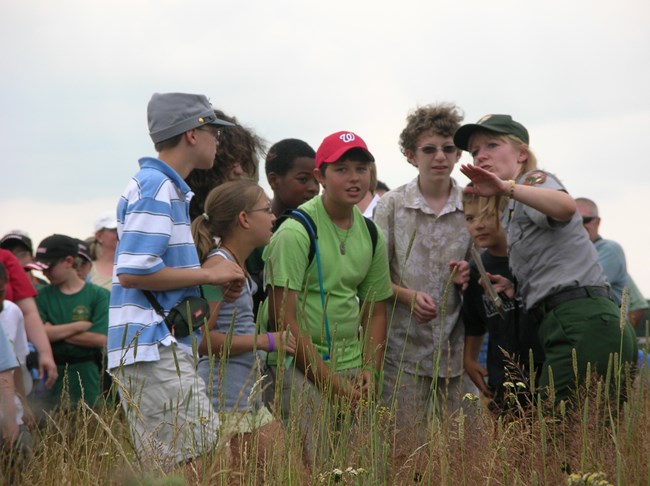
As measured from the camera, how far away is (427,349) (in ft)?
18.4

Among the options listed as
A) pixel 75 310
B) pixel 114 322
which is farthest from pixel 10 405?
pixel 75 310

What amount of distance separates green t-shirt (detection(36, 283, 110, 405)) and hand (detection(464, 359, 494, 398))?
2.82 m

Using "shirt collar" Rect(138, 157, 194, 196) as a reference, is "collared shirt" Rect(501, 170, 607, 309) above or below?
below

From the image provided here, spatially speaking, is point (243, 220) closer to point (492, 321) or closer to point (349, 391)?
point (492, 321)

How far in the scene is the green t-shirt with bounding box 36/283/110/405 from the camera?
23.1 ft

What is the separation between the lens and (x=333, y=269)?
16.4 feet

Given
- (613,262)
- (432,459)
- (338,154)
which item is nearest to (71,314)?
(338,154)

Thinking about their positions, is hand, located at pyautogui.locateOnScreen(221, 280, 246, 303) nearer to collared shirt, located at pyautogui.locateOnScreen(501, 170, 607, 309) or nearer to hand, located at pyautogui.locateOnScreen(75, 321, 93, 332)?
collared shirt, located at pyautogui.locateOnScreen(501, 170, 607, 309)

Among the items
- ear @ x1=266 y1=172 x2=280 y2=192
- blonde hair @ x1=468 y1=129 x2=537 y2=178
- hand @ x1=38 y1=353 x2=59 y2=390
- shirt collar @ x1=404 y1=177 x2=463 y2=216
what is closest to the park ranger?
blonde hair @ x1=468 y1=129 x2=537 y2=178

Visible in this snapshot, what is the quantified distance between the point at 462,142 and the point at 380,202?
39.7 inches

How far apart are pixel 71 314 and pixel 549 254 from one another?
3.92 meters

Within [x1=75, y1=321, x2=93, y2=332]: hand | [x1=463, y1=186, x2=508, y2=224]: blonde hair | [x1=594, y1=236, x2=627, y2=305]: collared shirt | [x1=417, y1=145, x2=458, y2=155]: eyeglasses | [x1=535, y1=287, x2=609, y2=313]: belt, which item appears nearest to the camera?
[x1=535, y1=287, x2=609, y2=313]: belt

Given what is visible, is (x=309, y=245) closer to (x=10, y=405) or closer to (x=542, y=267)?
(x=542, y=267)

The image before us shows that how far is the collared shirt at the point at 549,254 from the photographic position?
4.27 meters
